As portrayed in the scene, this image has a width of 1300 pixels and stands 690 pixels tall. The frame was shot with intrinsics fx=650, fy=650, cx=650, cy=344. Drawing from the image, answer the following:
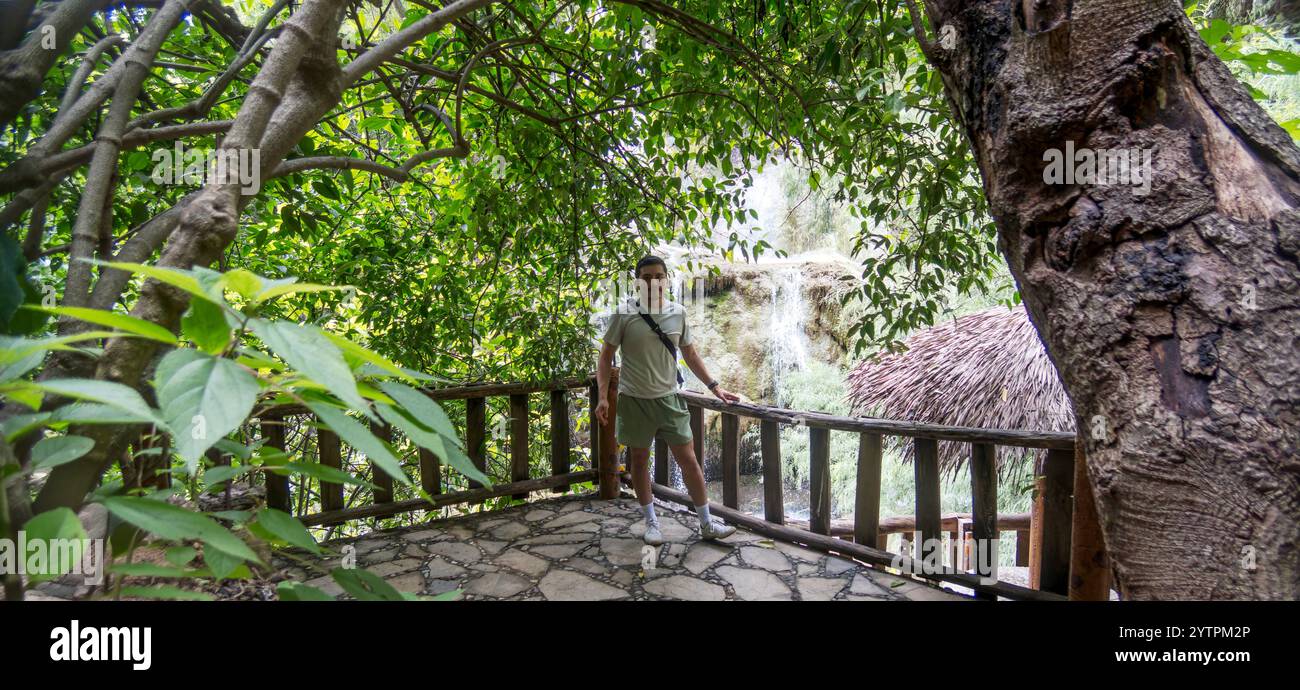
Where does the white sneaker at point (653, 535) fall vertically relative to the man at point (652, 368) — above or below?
below

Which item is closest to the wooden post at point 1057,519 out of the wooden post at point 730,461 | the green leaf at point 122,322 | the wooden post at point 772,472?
the wooden post at point 772,472

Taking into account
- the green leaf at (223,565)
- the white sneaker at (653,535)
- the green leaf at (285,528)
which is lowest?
the white sneaker at (653,535)

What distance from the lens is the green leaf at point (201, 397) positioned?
42cm

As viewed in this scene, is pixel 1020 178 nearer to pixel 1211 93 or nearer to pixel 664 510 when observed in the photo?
pixel 1211 93

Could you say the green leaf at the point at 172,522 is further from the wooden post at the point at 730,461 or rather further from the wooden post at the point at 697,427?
the wooden post at the point at 697,427

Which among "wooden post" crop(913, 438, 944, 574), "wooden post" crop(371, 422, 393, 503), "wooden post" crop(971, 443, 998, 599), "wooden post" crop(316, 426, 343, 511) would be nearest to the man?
"wooden post" crop(913, 438, 944, 574)

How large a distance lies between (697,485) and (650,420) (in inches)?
20.4

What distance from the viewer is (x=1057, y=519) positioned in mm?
3096

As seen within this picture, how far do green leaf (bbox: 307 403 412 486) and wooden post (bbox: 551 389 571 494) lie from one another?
15.2ft

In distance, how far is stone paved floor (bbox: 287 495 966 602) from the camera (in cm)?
346

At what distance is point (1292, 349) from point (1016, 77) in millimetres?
496

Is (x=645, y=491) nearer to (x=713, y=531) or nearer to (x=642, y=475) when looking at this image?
(x=642, y=475)

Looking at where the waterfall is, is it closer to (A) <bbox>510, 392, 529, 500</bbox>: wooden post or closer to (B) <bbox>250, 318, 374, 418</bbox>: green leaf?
(A) <bbox>510, 392, 529, 500</bbox>: wooden post

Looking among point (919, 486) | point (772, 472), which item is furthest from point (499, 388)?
point (919, 486)
